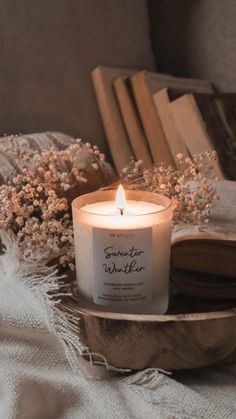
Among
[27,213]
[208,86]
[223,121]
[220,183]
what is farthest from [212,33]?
[27,213]

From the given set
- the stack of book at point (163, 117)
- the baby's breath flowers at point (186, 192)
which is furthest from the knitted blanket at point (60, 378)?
the stack of book at point (163, 117)

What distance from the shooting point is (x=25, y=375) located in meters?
Answer: 0.58

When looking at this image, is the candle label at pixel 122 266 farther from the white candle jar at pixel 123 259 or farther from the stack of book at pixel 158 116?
the stack of book at pixel 158 116

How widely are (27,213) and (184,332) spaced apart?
0.73 ft

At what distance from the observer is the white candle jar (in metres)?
0.59

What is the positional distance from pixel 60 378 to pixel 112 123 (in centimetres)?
73

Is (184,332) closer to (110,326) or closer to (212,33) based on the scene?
(110,326)

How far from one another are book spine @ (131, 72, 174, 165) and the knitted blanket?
0.61m

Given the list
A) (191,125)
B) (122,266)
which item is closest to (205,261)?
(122,266)

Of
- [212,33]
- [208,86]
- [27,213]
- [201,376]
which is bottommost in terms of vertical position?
[201,376]

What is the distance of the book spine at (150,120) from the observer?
1.22m

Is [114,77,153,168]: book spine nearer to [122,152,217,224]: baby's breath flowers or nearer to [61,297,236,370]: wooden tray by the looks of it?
[122,152,217,224]: baby's breath flowers

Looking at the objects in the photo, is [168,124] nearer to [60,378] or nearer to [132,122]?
[132,122]

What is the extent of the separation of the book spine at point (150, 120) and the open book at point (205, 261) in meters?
0.57
